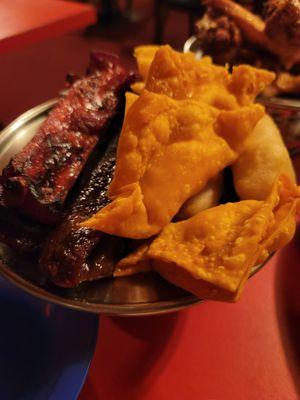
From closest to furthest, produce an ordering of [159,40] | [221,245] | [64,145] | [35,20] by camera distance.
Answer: [221,245] < [64,145] < [35,20] < [159,40]

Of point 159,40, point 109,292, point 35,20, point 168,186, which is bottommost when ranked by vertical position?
point 159,40

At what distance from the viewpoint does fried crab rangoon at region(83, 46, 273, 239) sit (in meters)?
0.56

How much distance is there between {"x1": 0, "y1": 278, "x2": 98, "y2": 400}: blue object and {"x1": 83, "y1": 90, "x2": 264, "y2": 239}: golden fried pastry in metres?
0.21

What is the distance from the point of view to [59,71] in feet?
6.92

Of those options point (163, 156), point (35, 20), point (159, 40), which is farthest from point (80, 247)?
point (159, 40)

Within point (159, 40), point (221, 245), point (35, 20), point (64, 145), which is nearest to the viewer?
point (221, 245)

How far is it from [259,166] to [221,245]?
0.19 meters

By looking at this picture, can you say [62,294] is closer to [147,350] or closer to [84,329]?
[84,329]

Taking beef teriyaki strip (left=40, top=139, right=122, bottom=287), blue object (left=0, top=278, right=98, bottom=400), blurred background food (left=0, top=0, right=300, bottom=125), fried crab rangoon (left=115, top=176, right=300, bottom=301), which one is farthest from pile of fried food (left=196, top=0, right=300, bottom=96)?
blue object (left=0, top=278, right=98, bottom=400)

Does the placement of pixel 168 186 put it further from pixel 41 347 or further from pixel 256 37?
pixel 256 37

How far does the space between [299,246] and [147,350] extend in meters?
0.41

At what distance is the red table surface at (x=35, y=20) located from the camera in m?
1.05

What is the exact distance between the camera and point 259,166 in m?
0.66

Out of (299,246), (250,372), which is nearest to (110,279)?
(250,372)
